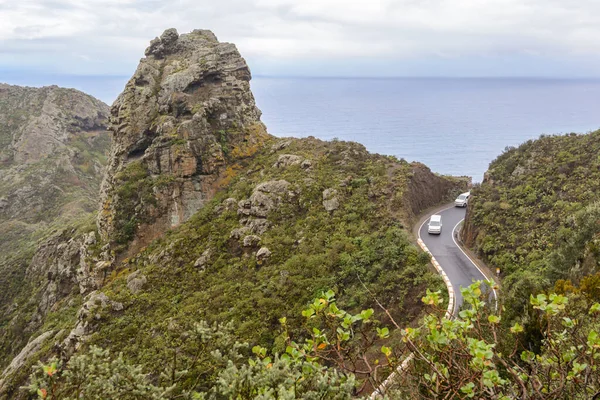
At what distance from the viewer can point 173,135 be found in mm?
28500

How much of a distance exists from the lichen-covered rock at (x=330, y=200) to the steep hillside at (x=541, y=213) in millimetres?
7613

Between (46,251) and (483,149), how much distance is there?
96232mm

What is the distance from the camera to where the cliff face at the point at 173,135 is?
2748cm

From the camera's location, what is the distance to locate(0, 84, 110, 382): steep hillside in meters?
43.8

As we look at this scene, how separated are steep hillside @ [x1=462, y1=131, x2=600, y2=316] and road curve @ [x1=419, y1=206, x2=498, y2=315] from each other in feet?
2.95

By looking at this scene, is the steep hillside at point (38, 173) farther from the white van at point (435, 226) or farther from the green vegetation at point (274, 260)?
the white van at point (435, 226)

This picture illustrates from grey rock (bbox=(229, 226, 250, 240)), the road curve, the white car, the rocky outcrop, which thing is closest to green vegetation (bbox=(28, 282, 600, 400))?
the road curve

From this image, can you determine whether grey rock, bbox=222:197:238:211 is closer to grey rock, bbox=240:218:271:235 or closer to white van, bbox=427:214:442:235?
grey rock, bbox=240:218:271:235

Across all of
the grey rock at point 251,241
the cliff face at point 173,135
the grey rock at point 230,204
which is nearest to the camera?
the grey rock at point 251,241

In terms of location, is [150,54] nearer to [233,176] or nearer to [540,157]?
[233,176]

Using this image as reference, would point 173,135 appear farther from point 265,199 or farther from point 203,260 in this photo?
point 203,260

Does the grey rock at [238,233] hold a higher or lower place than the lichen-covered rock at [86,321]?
higher

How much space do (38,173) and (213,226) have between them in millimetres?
72666

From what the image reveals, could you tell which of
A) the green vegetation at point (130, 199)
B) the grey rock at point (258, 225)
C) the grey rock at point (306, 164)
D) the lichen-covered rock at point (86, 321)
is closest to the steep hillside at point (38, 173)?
the green vegetation at point (130, 199)
